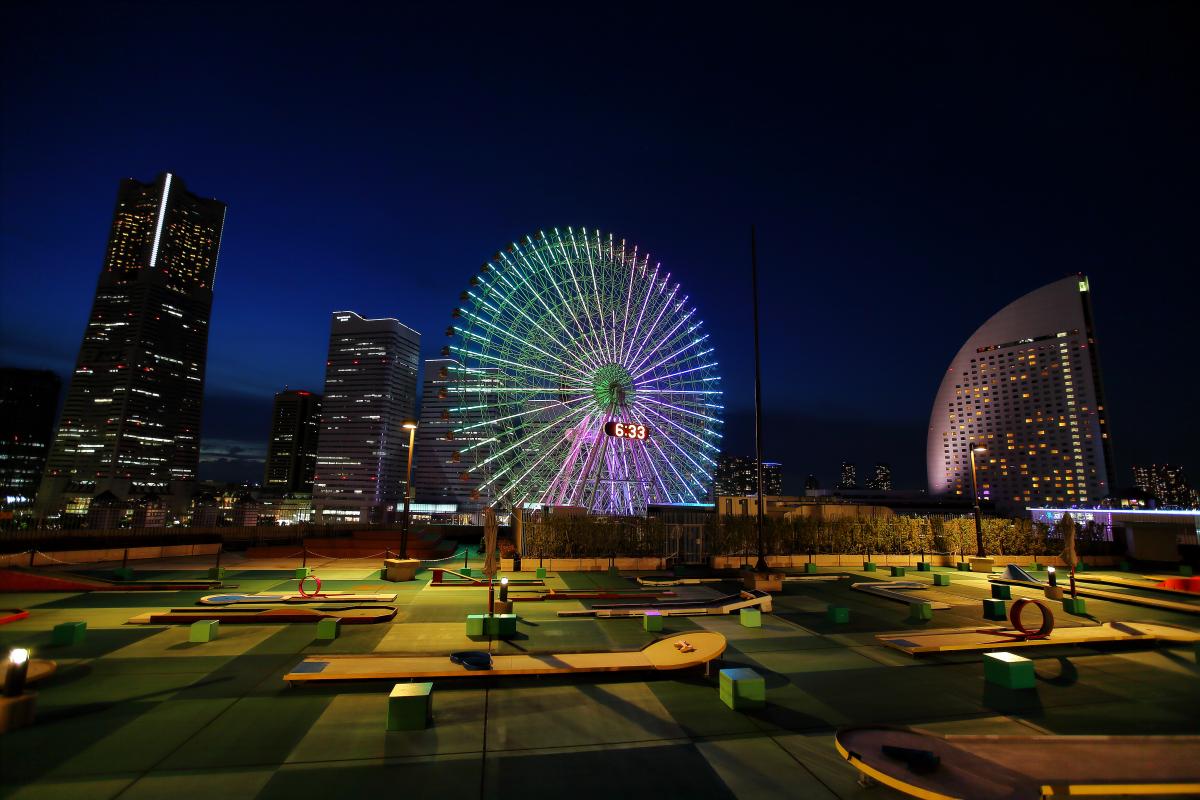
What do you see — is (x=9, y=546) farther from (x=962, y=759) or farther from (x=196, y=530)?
(x=962, y=759)

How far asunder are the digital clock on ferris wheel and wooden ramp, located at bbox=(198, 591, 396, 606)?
17566mm

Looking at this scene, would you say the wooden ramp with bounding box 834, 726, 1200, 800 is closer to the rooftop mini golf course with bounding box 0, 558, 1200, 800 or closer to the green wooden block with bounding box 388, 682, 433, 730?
the rooftop mini golf course with bounding box 0, 558, 1200, 800

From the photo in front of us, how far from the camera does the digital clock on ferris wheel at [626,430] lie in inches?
1224

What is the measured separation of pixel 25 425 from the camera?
159000 millimetres

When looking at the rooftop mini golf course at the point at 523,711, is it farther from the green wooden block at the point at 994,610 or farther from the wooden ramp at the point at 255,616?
A: the green wooden block at the point at 994,610

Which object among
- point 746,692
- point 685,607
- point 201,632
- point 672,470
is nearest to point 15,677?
point 201,632

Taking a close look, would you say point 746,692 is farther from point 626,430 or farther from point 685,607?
point 626,430

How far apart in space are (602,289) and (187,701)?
95.5ft

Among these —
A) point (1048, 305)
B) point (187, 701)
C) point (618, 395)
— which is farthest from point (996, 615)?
point (1048, 305)

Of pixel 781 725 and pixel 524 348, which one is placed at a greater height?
pixel 524 348

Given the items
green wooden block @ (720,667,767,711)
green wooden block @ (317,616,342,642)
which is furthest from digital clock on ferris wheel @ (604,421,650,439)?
green wooden block @ (720,667,767,711)

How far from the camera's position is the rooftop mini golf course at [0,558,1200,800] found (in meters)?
5.34

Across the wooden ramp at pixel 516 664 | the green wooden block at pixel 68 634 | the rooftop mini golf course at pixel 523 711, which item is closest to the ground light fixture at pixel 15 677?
the rooftop mini golf course at pixel 523 711

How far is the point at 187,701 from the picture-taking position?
7.38 meters
